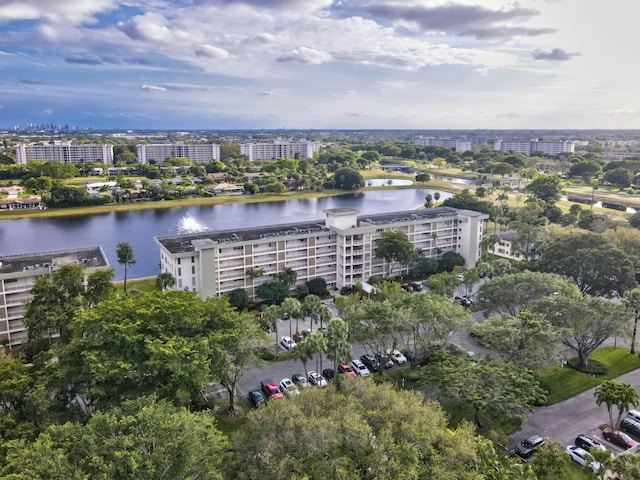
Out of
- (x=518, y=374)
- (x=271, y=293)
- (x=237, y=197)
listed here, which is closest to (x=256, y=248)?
(x=271, y=293)

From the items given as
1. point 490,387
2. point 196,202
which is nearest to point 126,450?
point 490,387

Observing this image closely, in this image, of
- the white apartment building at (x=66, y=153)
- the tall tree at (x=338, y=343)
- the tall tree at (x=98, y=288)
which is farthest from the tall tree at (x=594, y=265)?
the white apartment building at (x=66, y=153)

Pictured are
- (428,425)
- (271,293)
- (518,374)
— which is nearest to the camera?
(428,425)

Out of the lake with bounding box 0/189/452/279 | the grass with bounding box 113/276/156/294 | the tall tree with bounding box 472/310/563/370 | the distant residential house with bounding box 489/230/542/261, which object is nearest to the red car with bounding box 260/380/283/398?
the tall tree with bounding box 472/310/563/370

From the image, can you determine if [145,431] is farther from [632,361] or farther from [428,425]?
[632,361]

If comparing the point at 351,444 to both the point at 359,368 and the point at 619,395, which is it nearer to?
the point at 359,368

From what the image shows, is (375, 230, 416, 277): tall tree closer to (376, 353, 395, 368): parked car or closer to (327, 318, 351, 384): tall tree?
(376, 353, 395, 368): parked car
